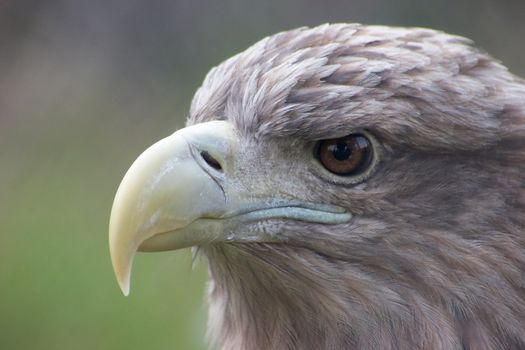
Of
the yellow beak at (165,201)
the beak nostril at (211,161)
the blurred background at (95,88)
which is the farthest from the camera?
the blurred background at (95,88)

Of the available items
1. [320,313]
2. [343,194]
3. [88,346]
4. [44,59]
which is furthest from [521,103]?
[44,59]

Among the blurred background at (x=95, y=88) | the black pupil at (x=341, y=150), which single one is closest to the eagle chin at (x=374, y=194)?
the black pupil at (x=341, y=150)

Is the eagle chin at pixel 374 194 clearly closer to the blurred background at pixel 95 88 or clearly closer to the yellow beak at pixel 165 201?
the yellow beak at pixel 165 201

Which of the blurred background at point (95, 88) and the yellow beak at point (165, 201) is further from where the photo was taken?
the blurred background at point (95, 88)

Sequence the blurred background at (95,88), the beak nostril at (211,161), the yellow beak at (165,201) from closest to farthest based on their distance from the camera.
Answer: the yellow beak at (165,201), the beak nostril at (211,161), the blurred background at (95,88)

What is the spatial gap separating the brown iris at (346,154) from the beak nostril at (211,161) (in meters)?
0.29

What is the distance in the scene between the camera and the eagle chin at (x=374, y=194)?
3312mm

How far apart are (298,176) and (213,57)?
5.60 metres

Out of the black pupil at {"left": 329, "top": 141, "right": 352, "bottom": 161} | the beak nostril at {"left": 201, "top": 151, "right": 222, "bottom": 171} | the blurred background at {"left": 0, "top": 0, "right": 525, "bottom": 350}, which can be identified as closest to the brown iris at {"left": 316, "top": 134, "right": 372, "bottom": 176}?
the black pupil at {"left": 329, "top": 141, "right": 352, "bottom": 161}

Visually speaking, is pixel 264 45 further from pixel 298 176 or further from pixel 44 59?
pixel 44 59

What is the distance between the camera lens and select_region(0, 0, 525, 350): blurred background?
25.9 ft

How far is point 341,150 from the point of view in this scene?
3.35 meters

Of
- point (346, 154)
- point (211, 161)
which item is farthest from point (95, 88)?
point (346, 154)

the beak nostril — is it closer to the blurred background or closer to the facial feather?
the facial feather
